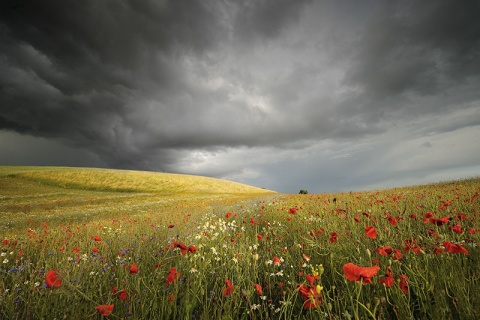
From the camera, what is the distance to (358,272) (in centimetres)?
136

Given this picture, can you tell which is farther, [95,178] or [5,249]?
[95,178]

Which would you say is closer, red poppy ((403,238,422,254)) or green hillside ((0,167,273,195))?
red poppy ((403,238,422,254))

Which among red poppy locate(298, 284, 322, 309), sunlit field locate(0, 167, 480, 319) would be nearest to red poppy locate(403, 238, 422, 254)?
sunlit field locate(0, 167, 480, 319)

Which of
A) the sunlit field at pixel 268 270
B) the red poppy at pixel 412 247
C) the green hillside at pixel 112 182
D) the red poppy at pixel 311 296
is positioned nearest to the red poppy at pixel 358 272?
the sunlit field at pixel 268 270

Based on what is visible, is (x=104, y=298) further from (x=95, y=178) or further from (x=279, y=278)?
(x=95, y=178)

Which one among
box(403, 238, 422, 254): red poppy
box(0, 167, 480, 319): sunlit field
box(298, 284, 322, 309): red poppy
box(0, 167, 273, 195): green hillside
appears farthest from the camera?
box(0, 167, 273, 195): green hillside

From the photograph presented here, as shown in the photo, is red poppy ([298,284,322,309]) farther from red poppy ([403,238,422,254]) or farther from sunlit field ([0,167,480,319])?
red poppy ([403,238,422,254])

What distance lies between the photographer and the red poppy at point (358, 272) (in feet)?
4.34

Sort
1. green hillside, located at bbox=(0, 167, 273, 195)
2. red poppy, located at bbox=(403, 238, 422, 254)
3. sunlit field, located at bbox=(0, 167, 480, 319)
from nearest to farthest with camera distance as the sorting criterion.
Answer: sunlit field, located at bbox=(0, 167, 480, 319) → red poppy, located at bbox=(403, 238, 422, 254) → green hillside, located at bbox=(0, 167, 273, 195)

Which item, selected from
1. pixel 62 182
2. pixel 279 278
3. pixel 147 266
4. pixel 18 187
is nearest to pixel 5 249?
pixel 147 266

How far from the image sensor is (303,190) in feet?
209

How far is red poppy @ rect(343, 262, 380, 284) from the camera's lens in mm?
1324

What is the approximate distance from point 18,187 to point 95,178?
1511 cm

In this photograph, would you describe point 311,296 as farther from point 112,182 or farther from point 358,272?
point 112,182
